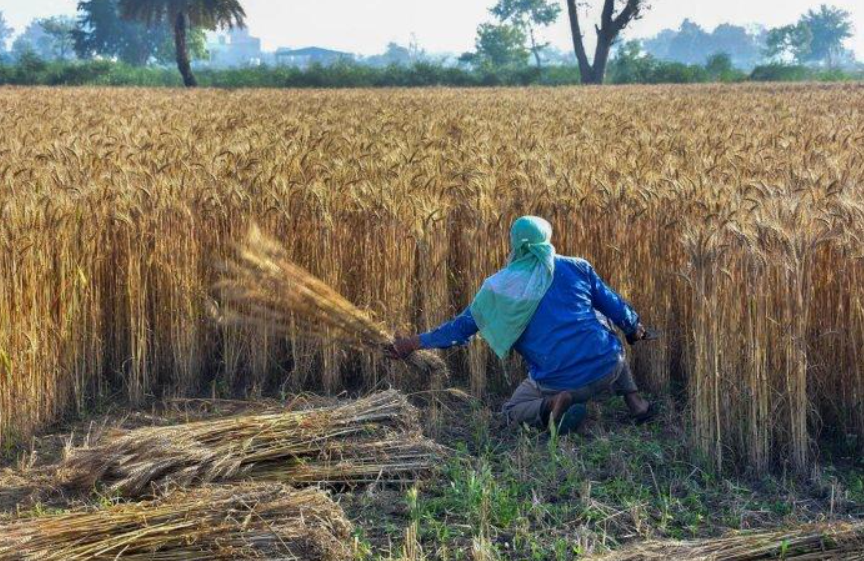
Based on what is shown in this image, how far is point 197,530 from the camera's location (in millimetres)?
3484

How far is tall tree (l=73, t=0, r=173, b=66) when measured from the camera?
84000 mm

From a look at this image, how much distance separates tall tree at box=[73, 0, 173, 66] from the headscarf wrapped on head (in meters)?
77.7

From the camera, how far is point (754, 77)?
49.6 m

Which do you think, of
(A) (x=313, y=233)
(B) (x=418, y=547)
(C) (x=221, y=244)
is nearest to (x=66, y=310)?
(C) (x=221, y=244)

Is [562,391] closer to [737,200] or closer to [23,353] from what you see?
[737,200]

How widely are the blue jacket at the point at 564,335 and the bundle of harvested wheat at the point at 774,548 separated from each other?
1612 millimetres

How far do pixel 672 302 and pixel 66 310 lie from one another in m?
2.92

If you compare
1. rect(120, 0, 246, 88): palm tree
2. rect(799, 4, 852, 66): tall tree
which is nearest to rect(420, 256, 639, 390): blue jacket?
rect(120, 0, 246, 88): palm tree

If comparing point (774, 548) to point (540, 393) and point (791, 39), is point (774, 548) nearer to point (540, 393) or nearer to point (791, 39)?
point (540, 393)

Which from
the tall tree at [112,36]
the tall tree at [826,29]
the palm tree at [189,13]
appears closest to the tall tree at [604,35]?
the palm tree at [189,13]

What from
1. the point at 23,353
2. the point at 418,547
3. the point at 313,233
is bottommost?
the point at 418,547

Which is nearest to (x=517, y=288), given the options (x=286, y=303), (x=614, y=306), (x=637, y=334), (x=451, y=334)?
(x=451, y=334)

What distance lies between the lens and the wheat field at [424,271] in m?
4.49

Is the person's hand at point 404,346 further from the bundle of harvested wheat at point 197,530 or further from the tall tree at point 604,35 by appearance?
the tall tree at point 604,35
